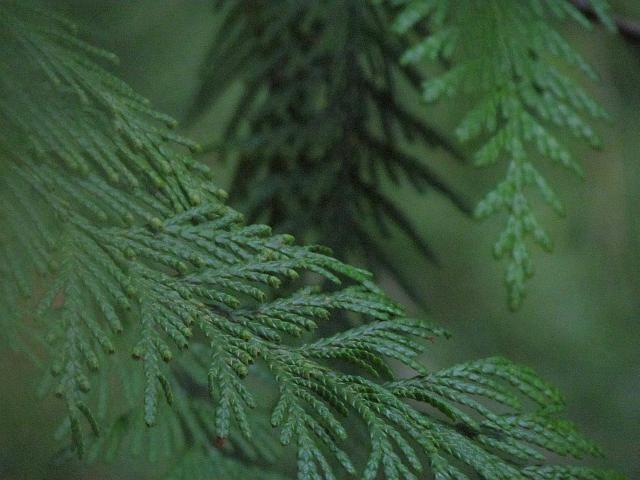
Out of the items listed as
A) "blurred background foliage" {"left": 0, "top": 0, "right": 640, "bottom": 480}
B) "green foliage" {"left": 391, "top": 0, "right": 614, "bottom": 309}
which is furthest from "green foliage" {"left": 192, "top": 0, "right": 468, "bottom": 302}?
"blurred background foliage" {"left": 0, "top": 0, "right": 640, "bottom": 480}

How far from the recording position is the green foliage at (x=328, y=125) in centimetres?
166

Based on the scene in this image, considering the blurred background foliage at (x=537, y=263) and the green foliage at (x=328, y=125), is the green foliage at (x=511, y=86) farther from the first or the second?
the blurred background foliage at (x=537, y=263)

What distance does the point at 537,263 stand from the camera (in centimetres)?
371

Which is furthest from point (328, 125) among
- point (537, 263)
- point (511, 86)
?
point (537, 263)

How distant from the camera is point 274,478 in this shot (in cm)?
152

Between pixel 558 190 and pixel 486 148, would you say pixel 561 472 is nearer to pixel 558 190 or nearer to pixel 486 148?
pixel 486 148

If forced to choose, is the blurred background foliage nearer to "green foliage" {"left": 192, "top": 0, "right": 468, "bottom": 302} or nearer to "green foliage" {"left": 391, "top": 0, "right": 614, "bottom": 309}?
"green foliage" {"left": 192, "top": 0, "right": 468, "bottom": 302}

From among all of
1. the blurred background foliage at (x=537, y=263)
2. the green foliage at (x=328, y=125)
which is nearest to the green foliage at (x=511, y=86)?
the green foliage at (x=328, y=125)

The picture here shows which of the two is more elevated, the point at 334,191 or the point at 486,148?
the point at 486,148

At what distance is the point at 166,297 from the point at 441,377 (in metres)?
0.34

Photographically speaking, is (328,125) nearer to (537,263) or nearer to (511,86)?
(511,86)

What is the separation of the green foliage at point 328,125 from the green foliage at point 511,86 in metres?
0.24

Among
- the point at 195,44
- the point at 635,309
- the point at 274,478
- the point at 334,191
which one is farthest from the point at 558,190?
the point at 274,478

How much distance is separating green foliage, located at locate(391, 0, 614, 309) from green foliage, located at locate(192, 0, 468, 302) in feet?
0.77
